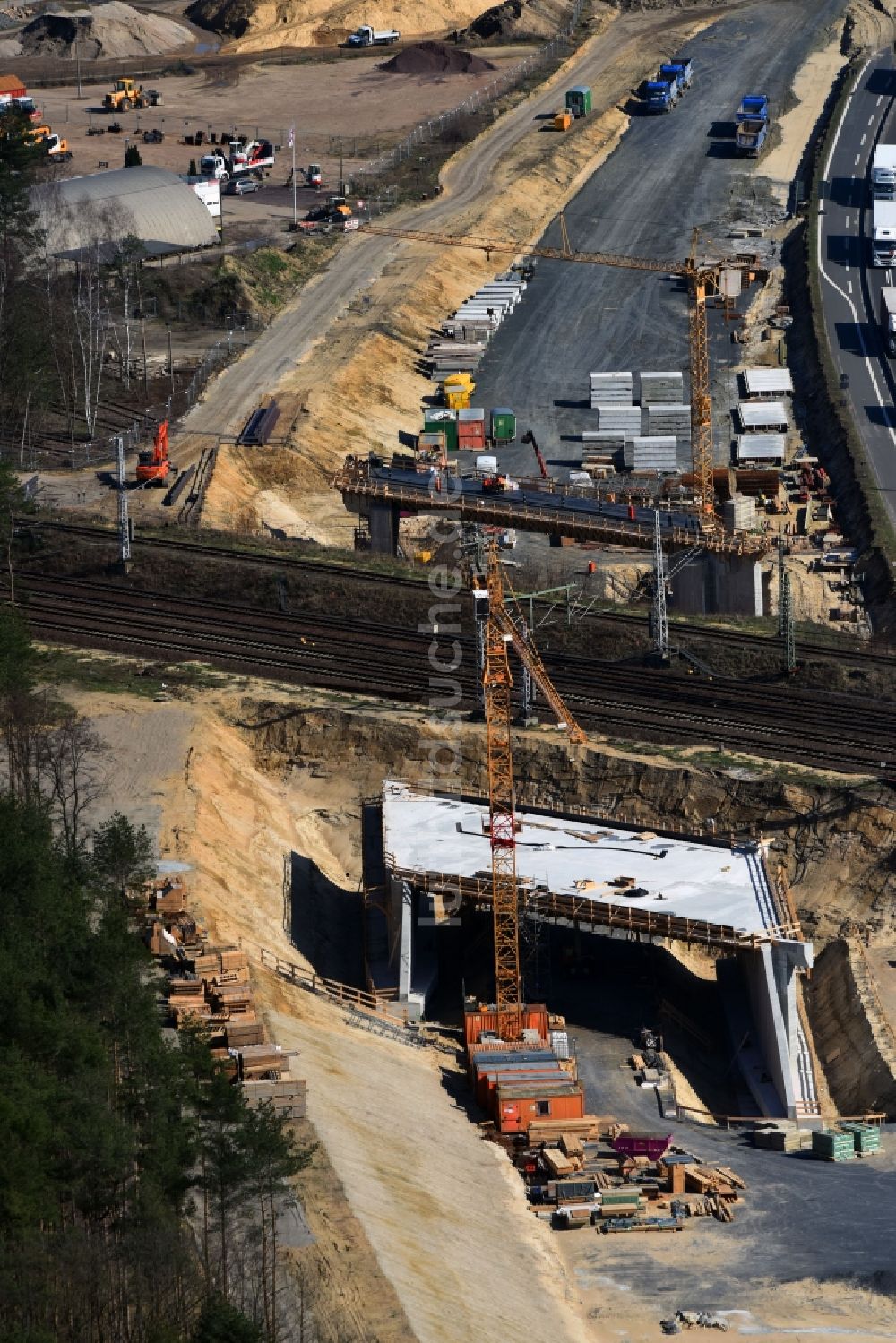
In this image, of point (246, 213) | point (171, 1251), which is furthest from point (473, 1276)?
point (246, 213)

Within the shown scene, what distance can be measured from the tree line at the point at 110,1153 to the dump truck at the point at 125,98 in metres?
104

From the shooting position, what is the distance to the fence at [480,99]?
148 m

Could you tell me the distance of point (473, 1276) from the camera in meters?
55.4

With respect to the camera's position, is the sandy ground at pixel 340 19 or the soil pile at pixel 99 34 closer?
the soil pile at pixel 99 34

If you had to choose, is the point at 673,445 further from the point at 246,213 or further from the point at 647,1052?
the point at 647,1052

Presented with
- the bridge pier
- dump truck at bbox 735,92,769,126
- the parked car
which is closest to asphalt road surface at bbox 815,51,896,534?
dump truck at bbox 735,92,769,126

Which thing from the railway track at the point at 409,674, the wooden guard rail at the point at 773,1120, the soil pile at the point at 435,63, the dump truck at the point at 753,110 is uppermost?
the soil pile at the point at 435,63

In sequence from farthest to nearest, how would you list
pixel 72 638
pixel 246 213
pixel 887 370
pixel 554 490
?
pixel 246 213, pixel 887 370, pixel 554 490, pixel 72 638

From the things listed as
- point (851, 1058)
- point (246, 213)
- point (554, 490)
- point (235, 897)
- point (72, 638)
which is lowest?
point (851, 1058)

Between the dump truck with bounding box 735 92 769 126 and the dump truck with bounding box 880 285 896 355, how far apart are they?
85.4 feet

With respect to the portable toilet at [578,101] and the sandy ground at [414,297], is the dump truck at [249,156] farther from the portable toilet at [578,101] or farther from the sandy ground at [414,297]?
the portable toilet at [578,101]

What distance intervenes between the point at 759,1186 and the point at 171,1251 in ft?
67.0

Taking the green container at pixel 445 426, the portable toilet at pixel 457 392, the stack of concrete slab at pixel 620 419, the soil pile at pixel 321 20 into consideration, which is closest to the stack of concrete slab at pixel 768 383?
the stack of concrete slab at pixel 620 419

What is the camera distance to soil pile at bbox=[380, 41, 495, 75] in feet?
550
